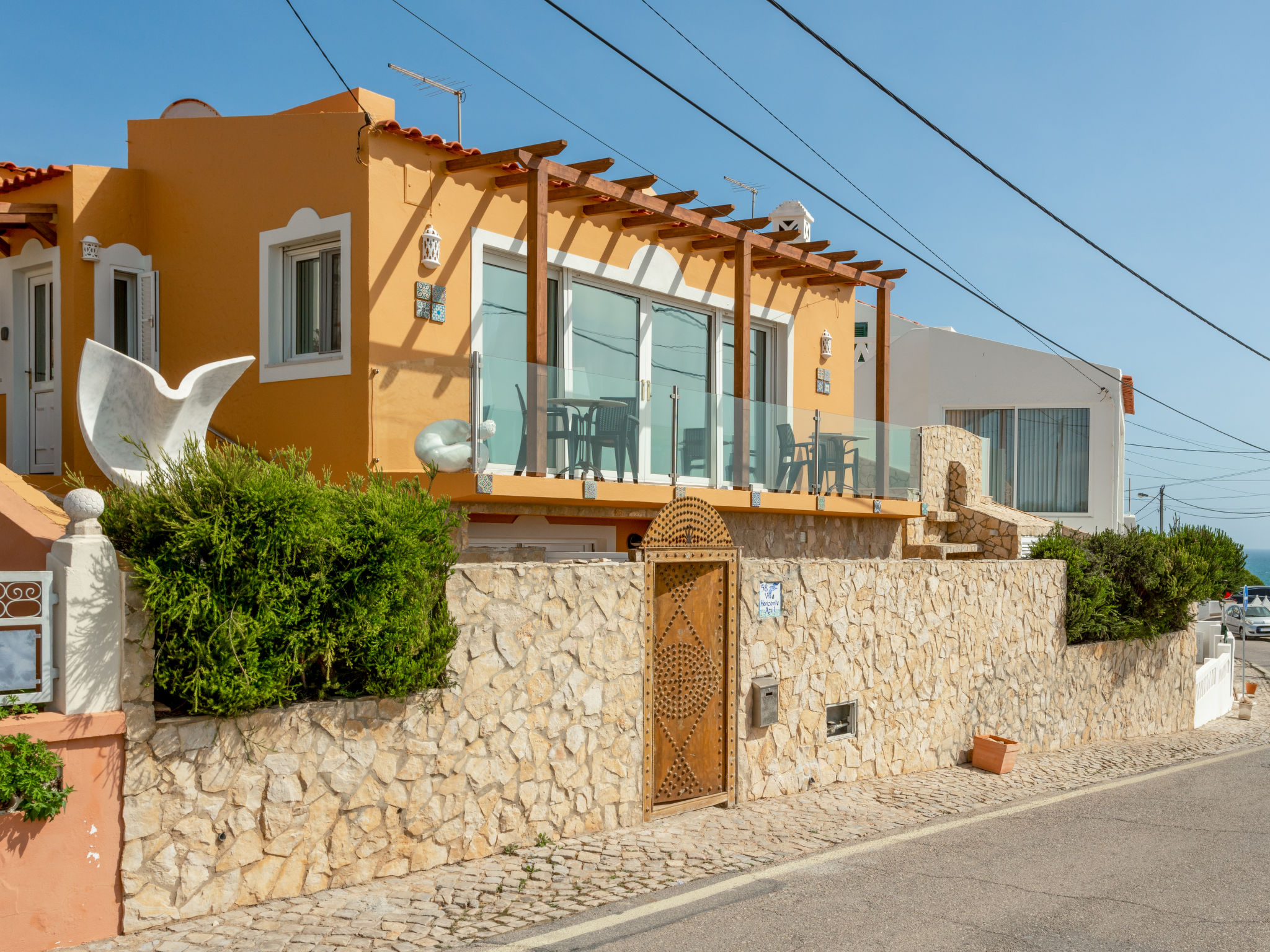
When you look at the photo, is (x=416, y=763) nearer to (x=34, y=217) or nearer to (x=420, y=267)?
(x=420, y=267)

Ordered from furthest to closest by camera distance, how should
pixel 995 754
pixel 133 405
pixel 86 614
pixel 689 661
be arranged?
pixel 995 754 → pixel 689 661 → pixel 133 405 → pixel 86 614

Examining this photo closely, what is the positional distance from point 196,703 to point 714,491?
7787 millimetres

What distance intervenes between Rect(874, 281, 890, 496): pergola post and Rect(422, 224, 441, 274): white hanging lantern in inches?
288

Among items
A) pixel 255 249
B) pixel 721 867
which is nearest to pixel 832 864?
pixel 721 867

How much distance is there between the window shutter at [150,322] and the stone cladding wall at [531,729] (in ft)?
22.1

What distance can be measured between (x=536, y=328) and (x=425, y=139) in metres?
2.35

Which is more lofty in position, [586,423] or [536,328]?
[536,328]

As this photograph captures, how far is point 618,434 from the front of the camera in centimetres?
1183

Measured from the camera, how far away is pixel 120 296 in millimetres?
12609

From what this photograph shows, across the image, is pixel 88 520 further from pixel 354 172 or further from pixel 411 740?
pixel 354 172

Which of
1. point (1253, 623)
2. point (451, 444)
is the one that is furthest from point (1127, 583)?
point (1253, 623)

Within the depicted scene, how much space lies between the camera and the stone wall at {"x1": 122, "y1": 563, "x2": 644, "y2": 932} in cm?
605

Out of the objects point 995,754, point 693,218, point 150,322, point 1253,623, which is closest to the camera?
point 995,754

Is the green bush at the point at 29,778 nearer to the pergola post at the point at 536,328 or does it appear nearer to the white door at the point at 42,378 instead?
the pergola post at the point at 536,328
